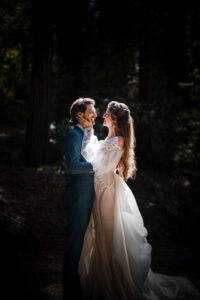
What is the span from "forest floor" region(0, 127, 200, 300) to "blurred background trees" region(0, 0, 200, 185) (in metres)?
1.05

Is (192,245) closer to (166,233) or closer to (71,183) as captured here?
(166,233)

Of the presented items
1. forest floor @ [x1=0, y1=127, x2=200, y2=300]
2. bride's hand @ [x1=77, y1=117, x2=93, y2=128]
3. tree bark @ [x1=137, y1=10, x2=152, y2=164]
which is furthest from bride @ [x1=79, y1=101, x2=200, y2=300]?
tree bark @ [x1=137, y1=10, x2=152, y2=164]

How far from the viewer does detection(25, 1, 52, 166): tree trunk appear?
34.7 ft

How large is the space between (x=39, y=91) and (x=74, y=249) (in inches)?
289

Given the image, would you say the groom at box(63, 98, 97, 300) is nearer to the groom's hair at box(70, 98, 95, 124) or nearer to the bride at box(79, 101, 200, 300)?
the groom's hair at box(70, 98, 95, 124)

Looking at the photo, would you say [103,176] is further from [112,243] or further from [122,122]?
[112,243]

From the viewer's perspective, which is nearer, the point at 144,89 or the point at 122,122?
the point at 122,122

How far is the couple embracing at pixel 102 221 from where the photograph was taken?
4203mm

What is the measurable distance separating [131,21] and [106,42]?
156 centimetres

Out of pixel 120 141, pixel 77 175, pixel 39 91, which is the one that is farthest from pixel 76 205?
pixel 39 91

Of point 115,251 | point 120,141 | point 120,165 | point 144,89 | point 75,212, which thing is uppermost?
point 144,89

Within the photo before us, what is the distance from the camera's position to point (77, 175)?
13.8 ft

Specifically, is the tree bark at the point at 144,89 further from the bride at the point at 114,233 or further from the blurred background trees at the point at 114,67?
the bride at the point at 114,233

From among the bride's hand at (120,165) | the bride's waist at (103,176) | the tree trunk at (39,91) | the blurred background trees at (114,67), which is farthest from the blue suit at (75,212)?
the tree trunk at (39,91)
